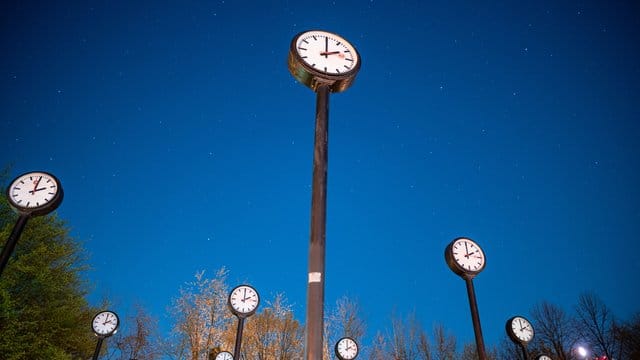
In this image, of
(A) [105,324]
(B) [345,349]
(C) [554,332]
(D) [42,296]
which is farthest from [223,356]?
(C) [554,332]

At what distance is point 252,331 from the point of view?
27625 millimetres

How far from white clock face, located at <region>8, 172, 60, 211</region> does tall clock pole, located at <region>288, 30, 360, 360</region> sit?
20.4ft

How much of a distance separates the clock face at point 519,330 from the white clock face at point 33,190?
1345 centimetres

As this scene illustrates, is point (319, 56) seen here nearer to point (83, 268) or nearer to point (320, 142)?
point (320, 142)

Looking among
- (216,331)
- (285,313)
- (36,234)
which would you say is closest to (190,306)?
(216,331)

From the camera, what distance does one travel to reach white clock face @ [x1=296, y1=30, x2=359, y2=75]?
14.5ft

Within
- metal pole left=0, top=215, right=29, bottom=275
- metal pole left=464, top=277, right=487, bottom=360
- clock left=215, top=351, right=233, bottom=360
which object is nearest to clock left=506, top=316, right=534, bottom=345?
metal pole left=464, top=277, right=487, bottom=360

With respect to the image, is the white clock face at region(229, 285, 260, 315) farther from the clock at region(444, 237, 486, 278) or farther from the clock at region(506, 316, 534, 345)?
the clock at region(506, 316, 534, 345)

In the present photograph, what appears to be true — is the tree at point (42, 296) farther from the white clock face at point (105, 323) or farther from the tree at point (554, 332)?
the tree at point (554, 332)

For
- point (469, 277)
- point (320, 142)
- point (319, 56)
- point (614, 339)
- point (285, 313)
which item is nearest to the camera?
point (320, 142)

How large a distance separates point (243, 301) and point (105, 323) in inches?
228

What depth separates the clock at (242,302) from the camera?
11.4 metres

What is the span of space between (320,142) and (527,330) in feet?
41.8

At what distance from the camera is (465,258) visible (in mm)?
8891
